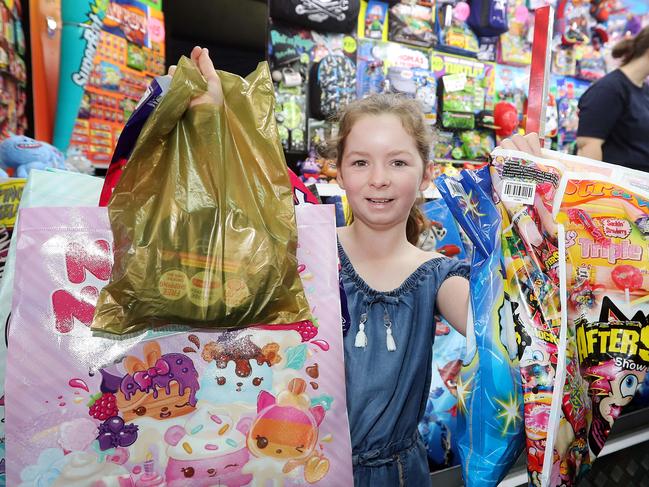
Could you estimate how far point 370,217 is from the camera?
85 cm

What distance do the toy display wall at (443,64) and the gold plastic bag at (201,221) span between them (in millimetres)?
1554

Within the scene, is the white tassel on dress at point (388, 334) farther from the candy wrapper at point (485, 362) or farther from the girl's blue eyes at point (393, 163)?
the girl's blue eyes at point (393, 163)

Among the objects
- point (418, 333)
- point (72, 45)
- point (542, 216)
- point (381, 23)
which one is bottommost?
point (418, 333)

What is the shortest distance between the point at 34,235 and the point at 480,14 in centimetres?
299

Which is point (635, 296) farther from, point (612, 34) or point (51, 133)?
point (612, 34)

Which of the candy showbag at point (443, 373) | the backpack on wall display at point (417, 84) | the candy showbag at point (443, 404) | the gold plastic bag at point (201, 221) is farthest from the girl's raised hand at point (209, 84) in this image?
the backpack on wall display at point (417, 84)

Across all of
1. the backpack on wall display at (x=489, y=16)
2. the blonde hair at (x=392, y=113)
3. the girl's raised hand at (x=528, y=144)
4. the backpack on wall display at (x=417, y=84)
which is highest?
the backpack on wall display at (x=489, y=16)

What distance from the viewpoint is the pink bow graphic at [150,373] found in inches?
24.7

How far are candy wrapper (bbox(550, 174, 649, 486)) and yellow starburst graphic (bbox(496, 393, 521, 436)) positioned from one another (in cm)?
6

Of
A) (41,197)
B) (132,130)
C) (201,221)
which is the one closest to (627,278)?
(201,221)

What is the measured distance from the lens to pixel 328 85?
2.47 meters

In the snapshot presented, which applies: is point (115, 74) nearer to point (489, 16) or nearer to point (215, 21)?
point (215, 21)

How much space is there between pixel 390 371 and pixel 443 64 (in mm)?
2566

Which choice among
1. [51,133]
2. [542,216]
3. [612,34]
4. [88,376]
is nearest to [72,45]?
[51,133]
